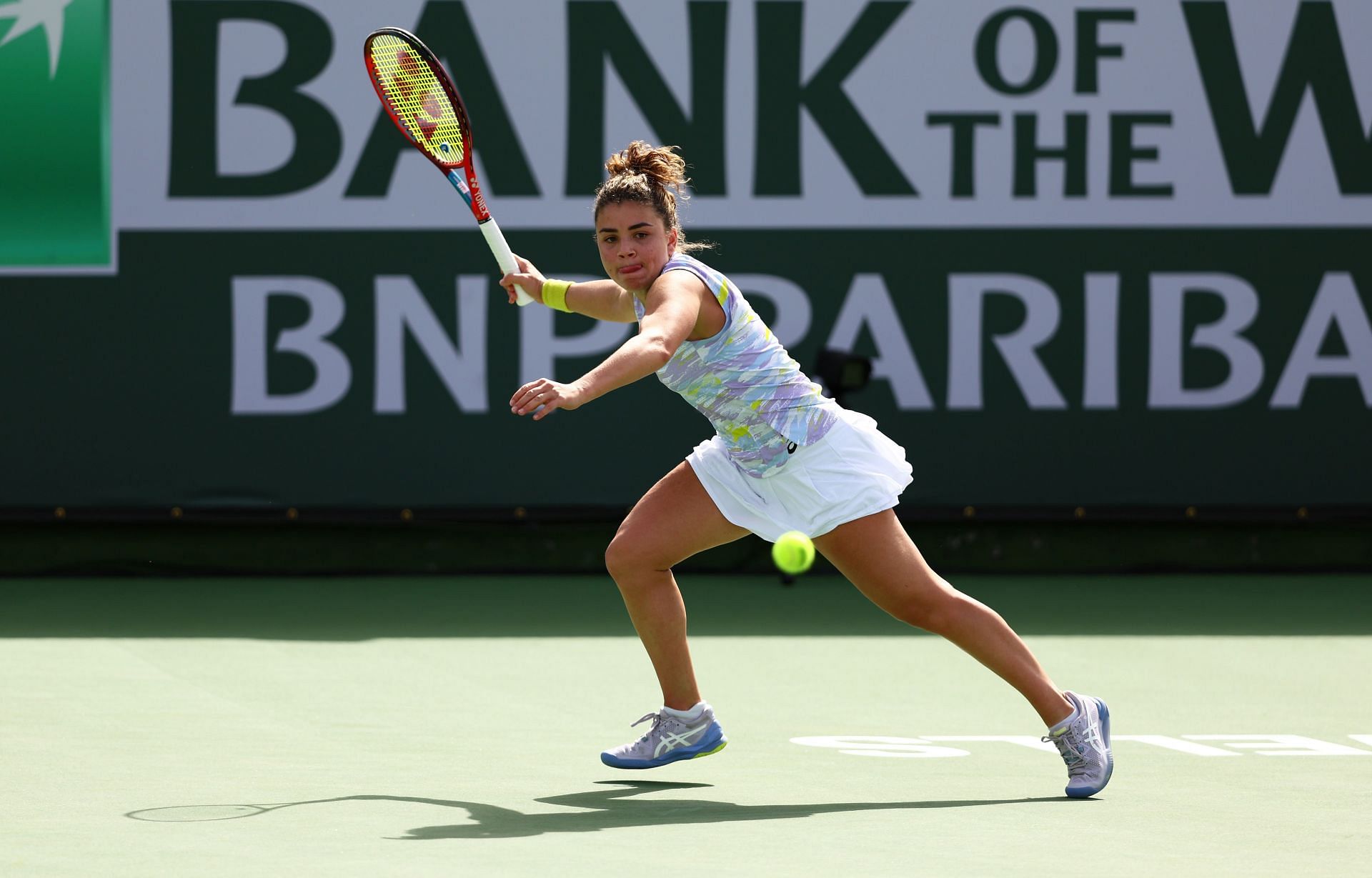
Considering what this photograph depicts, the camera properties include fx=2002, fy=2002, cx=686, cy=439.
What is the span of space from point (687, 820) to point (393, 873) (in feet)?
2.79

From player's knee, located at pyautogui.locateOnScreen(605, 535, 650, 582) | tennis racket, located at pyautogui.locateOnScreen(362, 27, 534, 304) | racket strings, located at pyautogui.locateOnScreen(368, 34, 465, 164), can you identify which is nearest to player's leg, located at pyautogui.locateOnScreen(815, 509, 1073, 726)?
player's knee, located at pyautogui.locateOnScreen(605, 535, 650, 582)

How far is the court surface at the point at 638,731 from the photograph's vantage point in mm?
4156

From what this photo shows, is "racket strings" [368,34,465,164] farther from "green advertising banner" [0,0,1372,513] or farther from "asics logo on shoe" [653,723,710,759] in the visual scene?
"green advertising banner" [0,0,1372,513]

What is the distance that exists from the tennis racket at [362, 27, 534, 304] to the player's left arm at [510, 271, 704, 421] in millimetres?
974

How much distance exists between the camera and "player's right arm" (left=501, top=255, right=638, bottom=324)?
17.1 ft

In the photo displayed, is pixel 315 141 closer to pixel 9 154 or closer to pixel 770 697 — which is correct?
pixel 9 154

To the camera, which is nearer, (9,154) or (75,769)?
(75,769)

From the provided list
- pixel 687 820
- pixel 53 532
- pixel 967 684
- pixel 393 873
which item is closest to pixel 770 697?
pixel 967 684

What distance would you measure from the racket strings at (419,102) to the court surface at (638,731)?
1.68 metres

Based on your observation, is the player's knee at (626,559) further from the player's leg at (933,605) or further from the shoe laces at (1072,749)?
the shoe laces at (1072,749)

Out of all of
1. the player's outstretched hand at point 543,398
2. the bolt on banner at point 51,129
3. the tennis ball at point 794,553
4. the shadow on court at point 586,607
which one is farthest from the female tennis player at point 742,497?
the bolt on banner at point 51,129

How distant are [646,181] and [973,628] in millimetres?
1346

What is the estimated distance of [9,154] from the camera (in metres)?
9.08

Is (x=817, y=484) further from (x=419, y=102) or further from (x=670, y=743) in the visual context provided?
(x=419, y=102)
